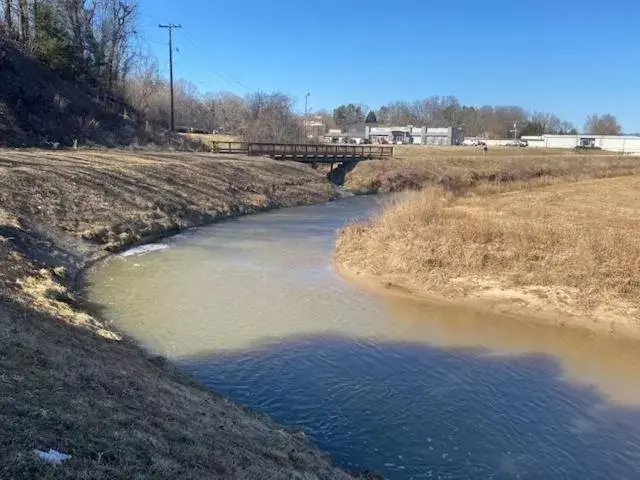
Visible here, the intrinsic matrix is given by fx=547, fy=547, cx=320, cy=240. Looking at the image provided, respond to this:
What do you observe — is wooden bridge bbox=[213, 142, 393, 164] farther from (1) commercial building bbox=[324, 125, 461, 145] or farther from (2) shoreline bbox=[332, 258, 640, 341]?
(1) commercial building bbox=[324, 125, 461, 145]

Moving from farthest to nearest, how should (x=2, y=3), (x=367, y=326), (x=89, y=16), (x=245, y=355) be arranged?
(x=89, y=16), (x=2, y=3), (x=367, y=326), (x=245, y=355)

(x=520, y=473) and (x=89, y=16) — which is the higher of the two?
(x=89, y=16)

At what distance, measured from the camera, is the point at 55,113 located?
1747 inches

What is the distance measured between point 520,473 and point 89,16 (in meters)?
65.2

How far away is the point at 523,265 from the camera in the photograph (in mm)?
17922

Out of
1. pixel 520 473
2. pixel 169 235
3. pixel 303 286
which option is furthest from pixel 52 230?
pixel 520 473

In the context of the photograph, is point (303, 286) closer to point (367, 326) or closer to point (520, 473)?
point (367, 326)

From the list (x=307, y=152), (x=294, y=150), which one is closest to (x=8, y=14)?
(x=294, y=150)

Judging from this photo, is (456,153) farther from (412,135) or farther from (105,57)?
(412,135)

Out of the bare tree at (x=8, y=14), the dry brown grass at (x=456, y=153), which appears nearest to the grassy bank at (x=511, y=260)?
the bare tree at (x=8, y=14)

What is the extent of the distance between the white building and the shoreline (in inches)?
5149

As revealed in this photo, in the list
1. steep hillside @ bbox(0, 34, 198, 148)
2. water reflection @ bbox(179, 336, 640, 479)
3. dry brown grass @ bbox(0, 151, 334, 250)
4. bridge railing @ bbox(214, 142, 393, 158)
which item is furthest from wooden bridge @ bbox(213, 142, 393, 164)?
water reflection @ bbox(179, 336, 640, 479)

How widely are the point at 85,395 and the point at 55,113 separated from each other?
43836mm

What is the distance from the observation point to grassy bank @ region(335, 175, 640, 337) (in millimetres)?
15879
